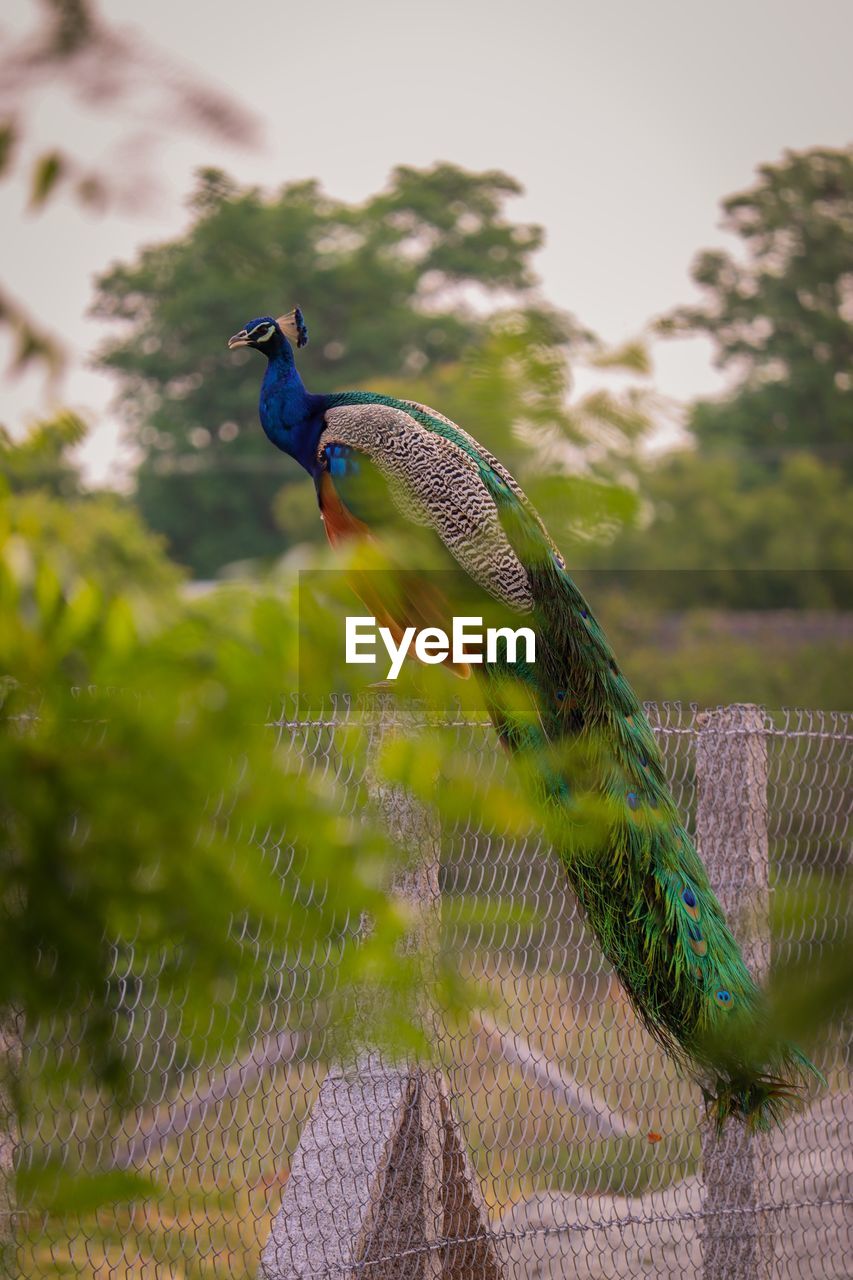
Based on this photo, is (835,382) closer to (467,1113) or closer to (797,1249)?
(467,1113)

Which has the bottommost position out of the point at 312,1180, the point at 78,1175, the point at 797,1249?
the point at 797,1249

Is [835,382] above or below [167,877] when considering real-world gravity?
below

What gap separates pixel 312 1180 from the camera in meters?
3.37

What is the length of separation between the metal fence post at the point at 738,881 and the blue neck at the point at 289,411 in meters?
2.10

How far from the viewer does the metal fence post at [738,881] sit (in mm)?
4129

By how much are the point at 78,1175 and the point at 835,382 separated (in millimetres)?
29520

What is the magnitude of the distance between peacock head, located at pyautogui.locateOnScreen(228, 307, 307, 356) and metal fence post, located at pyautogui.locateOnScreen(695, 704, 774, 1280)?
7.59 feet

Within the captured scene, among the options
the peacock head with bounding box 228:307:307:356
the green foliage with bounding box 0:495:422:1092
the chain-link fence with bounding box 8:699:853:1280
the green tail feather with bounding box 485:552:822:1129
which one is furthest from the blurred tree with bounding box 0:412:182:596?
the peacock head with bounding box 228:307:307:356

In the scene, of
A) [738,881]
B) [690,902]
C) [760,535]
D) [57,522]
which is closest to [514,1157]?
[690,902]

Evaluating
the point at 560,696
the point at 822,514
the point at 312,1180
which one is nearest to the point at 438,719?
the point at 312,1180

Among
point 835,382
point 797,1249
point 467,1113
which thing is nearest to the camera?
point 797,1249

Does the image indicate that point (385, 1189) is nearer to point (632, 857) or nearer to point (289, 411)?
point (632, 857)

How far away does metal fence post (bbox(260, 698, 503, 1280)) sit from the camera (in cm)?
330

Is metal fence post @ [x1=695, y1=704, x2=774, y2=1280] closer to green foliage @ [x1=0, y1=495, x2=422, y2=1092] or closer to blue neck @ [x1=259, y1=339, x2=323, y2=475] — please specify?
blue neck @ [x1=259, y1=339, x2=323, y2=475]
